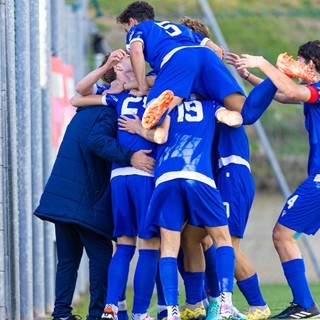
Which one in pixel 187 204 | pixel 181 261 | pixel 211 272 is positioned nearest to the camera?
pixel 187 204

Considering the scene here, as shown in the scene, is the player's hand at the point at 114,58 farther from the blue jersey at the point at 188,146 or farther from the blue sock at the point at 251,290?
the blue sock at the point at 251,290

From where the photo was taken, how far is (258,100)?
317 inches

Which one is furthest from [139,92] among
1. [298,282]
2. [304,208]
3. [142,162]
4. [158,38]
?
[298,282]

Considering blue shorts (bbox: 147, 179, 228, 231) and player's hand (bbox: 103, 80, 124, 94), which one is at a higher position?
player's hand (bbox: 103, 80, 124, 94)

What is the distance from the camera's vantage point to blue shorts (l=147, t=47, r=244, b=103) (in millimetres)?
8109

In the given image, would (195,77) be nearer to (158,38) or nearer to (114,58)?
(158,38)

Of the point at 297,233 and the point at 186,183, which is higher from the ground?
the point at 186,183

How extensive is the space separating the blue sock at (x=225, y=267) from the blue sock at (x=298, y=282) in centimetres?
75

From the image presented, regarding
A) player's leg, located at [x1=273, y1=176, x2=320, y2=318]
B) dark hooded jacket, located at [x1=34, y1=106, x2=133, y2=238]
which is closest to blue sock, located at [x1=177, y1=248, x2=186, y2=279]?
dark hooded jacket, located at [x1=34, y1=106, x2=133, y2=238]

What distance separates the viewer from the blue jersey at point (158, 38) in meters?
8.36

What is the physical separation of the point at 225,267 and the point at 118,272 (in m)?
0.83

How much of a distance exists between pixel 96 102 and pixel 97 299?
1.37 metres

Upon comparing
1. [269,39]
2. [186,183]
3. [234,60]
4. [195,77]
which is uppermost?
[269,39]

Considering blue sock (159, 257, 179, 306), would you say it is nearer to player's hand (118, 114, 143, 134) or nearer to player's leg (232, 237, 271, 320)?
player's leg (232, 237, 271, 320)
